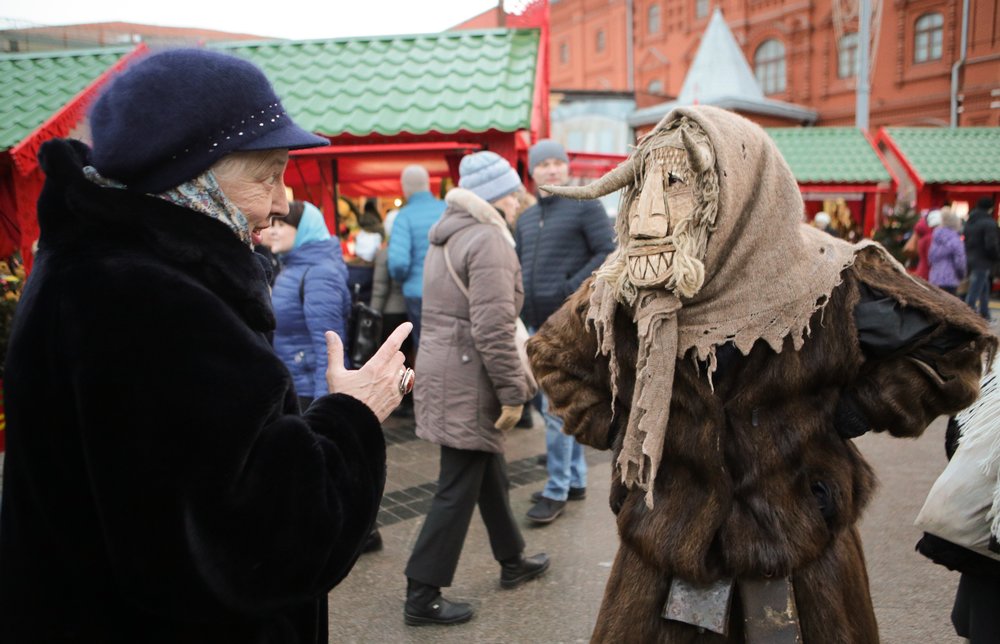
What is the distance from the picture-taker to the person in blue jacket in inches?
223

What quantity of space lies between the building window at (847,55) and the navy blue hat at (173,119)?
96.6 ft

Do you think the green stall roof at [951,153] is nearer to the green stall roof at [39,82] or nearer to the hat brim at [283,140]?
the green stall roof at [39,82]

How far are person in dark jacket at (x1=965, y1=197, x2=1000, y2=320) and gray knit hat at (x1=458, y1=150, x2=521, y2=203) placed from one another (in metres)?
10.3

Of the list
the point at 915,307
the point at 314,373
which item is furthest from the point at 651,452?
the point at 314,373

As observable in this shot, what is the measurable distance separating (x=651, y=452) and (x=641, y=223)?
1.97ft

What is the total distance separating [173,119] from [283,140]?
213 mm

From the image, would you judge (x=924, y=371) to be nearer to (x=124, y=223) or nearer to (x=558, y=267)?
(x=124, y=223)

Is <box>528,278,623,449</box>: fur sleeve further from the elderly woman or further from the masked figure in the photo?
the elderly woman

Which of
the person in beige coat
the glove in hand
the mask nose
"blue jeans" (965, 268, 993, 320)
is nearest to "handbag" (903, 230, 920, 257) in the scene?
"blue jeans" (965, 268, 993, 320)

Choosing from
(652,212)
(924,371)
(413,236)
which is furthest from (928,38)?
(652,212)

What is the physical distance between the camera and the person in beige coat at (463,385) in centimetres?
341

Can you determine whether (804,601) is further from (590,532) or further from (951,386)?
(590,532)

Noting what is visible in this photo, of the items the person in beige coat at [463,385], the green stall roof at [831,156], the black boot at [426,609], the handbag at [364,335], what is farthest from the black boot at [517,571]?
the green stall roof at [831,156]

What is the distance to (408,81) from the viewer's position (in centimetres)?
790
